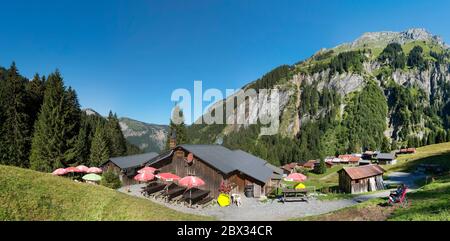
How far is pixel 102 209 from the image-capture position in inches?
620

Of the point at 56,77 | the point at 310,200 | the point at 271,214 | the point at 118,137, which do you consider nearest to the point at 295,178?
the point at 310,200

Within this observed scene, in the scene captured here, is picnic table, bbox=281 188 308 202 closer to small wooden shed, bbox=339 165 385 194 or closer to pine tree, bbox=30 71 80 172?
small wooden shed, bbox=339 165 385 194

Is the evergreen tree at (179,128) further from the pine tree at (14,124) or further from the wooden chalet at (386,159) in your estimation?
the wooden chalet at (386,159)

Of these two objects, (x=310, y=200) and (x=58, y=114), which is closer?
(x=310, y=200)

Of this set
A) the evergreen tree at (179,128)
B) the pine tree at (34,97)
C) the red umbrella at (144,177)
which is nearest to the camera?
the red umbrella at (144,177)

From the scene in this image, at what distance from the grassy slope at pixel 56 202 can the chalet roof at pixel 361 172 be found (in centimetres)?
3595

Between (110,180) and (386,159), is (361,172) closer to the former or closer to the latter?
(110,180)

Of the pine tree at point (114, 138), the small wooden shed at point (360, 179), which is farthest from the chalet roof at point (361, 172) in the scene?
the pine tree at point (114, 138)

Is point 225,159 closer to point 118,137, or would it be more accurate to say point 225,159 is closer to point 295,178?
point 295,178

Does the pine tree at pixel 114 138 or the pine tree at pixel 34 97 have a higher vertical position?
the pine tree at pixel 34 97

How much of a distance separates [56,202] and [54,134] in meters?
41.0

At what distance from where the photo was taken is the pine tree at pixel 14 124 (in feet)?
162
